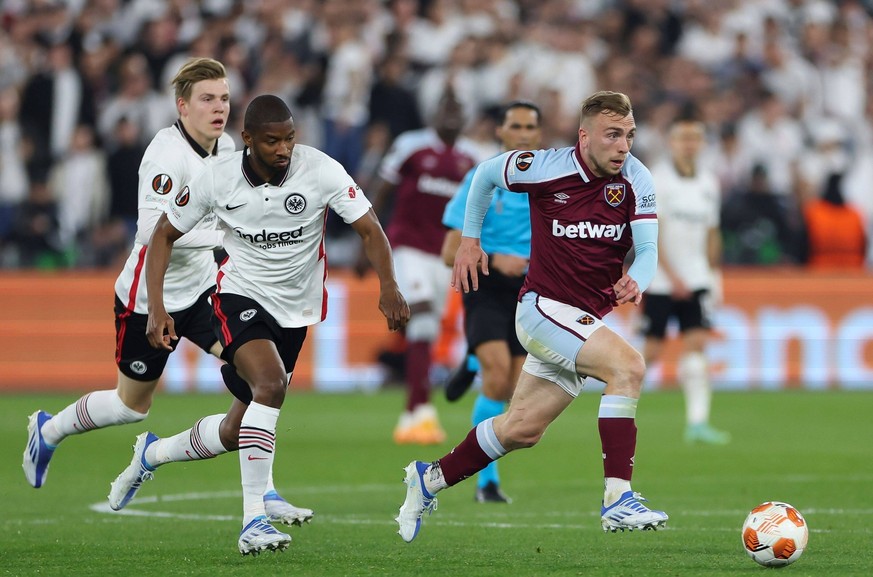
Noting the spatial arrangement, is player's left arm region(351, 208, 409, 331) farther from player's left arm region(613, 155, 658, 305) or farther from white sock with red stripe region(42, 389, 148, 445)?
white sock with red stripe region(42, 389, 148, 445)

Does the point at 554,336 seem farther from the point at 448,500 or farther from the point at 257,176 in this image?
the point at 448,500

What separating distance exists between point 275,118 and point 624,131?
171 cm

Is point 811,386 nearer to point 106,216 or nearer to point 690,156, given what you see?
point 690,156

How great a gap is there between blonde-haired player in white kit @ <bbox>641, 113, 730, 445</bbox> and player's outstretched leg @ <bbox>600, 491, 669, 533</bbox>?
6.70m

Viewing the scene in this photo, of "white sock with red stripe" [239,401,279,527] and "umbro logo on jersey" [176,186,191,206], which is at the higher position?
"umbro logo on jersey" [176,186,191,206]

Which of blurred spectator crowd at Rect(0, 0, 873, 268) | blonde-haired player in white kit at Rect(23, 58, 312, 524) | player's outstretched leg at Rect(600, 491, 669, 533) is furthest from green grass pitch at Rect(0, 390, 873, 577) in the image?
blurred spectator crowd at Rect(0, 0, 873, 268)

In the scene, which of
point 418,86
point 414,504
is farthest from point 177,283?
point 418,86

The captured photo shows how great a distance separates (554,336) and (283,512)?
5.67 feet

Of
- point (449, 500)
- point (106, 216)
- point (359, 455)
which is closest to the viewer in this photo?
point (449, 500)

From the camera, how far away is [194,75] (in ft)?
28.7

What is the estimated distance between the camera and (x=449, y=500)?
10.2 metres

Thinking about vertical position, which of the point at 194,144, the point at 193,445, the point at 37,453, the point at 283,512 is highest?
the point at 194,144

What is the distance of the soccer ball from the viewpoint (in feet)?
22.4

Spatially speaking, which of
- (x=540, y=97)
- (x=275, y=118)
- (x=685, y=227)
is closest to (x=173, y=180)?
(x=275, y=118)
